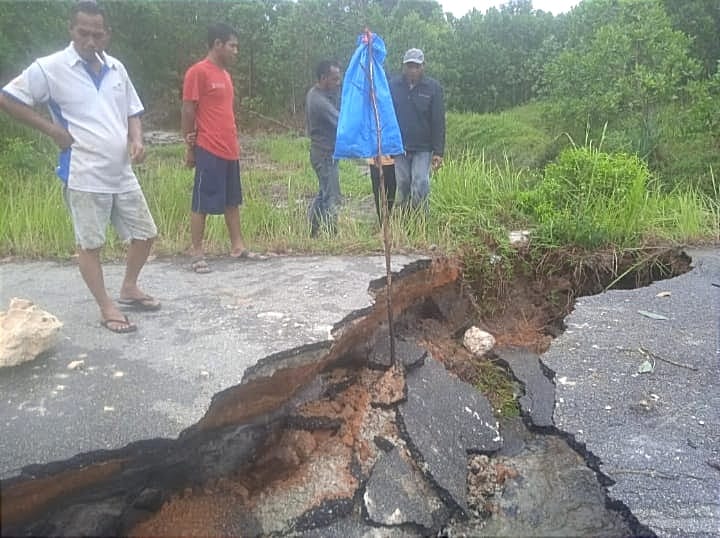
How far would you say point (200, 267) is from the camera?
184 inches

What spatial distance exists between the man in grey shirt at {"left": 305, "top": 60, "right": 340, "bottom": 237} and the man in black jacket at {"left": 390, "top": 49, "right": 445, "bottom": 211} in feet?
1.81

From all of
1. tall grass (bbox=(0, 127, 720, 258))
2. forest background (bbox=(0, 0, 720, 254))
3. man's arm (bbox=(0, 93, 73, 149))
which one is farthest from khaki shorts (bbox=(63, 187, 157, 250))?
forest background (bbox=(0, 0, 720, 254))

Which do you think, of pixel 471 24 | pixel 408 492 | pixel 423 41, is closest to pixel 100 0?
pixel 423 41

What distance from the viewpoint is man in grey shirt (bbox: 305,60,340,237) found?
18.2 feet

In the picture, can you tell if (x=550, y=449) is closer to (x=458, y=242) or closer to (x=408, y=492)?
(x=408, y=492)

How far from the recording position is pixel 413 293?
15.1 ft

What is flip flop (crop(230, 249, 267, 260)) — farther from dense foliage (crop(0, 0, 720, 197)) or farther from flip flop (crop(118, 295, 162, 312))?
dense foliage (crop(0, 0, 720, 197))

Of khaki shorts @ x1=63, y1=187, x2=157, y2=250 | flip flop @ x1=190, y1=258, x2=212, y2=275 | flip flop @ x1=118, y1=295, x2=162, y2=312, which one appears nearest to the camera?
khaki shorts @ x1=63, y1=187, x2=157, y2=250

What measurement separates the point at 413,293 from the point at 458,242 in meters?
0.79

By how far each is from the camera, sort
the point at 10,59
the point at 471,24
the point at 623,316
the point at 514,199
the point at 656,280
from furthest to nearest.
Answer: the point at 471,24, the point at 10,59, the point at 514,199, the point at 656,280, the point at 623,316

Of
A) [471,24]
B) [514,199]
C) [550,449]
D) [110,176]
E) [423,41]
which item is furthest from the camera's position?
[471,24]

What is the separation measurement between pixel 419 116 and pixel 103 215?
120 inches

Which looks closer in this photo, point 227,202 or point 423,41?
point 227,202

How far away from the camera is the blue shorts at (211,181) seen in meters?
4.54
